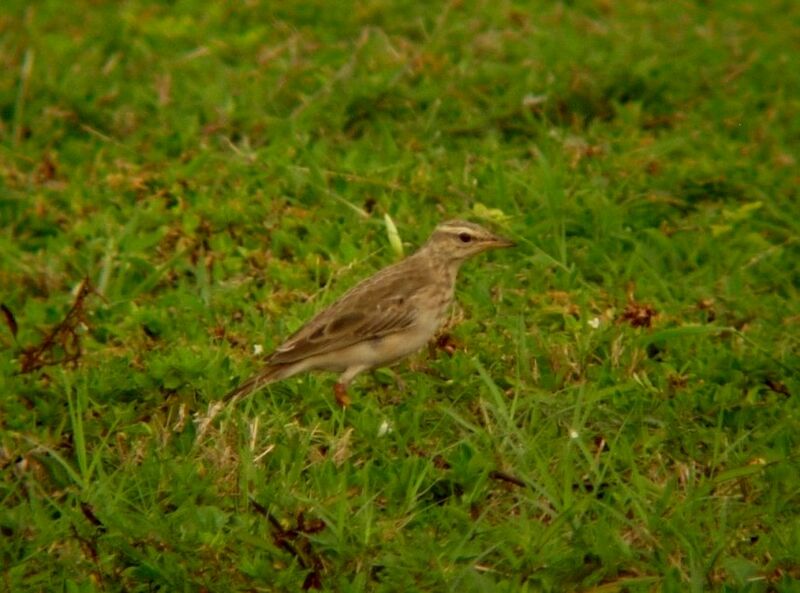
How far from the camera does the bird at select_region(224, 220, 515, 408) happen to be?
8.83m

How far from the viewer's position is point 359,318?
29.8ft

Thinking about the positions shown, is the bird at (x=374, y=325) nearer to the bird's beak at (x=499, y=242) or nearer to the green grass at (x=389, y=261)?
the bird's beak at (x=499, y=242)

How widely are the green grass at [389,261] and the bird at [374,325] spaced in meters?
0.20

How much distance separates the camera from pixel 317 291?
9.95m

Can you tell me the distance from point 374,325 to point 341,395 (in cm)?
39

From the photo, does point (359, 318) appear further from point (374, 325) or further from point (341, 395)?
point (341, 395)

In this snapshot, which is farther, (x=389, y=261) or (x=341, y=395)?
(x=389, y=261)

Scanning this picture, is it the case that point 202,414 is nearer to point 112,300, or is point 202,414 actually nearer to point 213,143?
point 112,300

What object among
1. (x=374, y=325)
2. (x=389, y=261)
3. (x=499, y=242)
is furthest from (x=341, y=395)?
(x=389, y=261)

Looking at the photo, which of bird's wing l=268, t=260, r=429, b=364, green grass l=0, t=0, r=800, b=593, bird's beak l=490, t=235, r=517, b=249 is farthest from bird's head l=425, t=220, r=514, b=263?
green grass l=0, t=0, r=800, b=593

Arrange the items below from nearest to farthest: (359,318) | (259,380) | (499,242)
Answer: (259,380) → (359,318) → (499,242)

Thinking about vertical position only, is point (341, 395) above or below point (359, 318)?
below

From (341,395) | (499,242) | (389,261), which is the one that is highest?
(499,242)

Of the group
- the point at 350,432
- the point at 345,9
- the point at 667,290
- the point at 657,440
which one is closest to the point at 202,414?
the point at 350,432
